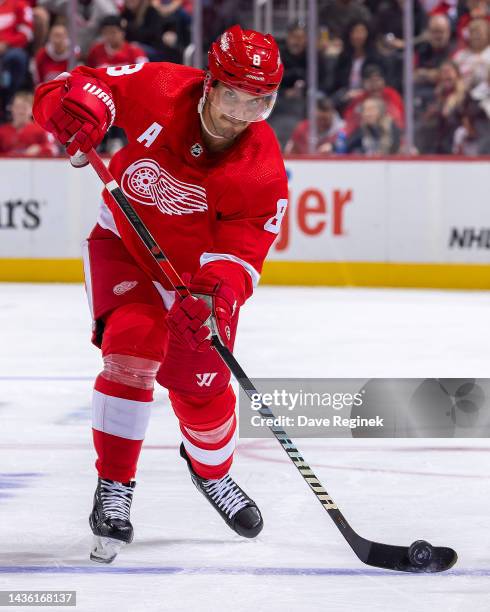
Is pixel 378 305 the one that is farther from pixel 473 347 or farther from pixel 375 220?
pixel 473 347

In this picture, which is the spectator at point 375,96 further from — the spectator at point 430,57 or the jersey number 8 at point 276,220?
the jersey number 8 at point 276,220

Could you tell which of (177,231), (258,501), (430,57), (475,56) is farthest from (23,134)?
(177,231)

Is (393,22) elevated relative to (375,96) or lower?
elevated

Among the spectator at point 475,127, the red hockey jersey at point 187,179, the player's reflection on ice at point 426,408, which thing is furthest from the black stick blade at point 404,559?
the spectator at point 475,127

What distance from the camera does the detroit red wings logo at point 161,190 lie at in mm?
2783

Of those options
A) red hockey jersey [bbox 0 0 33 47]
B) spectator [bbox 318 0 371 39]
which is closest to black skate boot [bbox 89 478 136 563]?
spectator [bbox 318 0 371 39]

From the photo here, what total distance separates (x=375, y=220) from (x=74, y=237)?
68.5 inches

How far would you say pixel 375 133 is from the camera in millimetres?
7973

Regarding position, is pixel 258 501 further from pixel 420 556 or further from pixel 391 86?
pixel 391 86

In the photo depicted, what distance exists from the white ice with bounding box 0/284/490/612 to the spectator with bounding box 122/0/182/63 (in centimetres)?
303

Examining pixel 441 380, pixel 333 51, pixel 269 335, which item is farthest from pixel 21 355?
pixel 333 51

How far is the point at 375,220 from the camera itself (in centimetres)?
793

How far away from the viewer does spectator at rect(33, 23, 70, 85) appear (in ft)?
26.6

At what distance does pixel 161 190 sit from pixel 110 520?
26.1 inches
